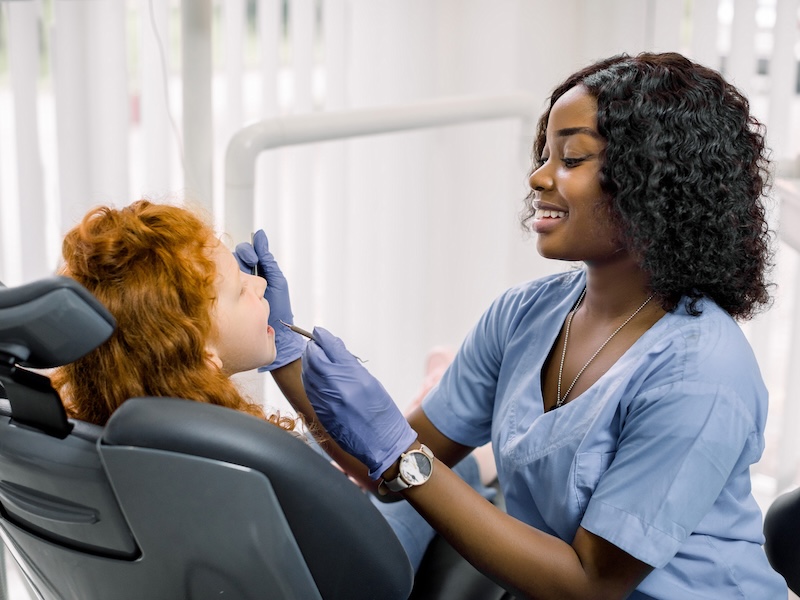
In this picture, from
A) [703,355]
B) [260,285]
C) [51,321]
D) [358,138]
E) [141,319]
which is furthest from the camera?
[358,138]

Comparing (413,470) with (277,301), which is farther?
(277,301)

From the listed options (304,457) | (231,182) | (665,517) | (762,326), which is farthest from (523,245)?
(304,457)

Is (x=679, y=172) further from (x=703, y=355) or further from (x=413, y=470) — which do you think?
(x=413, y=470)

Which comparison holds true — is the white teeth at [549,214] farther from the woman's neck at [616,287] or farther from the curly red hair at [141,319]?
the curly red hair at [141,319]

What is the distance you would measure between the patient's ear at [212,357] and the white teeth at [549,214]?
47cm

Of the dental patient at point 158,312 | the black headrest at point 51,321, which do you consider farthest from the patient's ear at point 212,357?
the black headrest at point 51,321

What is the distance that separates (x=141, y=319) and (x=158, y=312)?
0.06 ft

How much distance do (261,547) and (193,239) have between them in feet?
1.42

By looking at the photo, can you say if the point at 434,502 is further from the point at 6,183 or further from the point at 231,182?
the point at 6,183

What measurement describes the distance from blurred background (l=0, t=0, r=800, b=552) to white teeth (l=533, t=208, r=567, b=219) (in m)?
0.47

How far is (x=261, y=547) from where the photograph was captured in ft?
2.74

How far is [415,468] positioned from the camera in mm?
1106

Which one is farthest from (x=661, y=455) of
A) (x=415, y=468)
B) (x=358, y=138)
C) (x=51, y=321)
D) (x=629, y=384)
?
(x=358, y=138)

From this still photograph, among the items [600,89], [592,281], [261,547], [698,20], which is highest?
[698,20]
